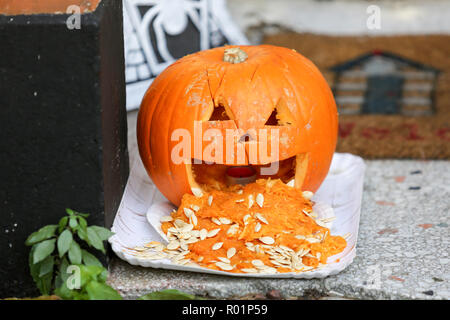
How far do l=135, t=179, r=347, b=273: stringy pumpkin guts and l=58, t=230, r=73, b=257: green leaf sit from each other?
0.27 m

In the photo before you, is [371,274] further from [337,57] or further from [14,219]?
[337,57]

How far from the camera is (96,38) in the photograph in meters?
1.66

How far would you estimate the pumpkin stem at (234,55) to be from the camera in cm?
209

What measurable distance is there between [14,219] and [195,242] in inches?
20.7

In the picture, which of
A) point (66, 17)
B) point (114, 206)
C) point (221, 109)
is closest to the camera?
point (66, 17)

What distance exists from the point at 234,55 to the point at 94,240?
2.63 ft

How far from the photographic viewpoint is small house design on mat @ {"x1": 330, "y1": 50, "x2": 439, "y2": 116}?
3438 mm

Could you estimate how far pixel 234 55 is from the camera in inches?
82.6

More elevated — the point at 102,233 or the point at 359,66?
the point at 359,66

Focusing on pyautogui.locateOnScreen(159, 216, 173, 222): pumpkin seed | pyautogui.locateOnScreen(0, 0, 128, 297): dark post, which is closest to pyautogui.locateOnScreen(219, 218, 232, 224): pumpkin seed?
pyautogui.locateOnScreen(159, 216, 173, 222): pumpkin seed

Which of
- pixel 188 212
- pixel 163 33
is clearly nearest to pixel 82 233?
pixel 188 212

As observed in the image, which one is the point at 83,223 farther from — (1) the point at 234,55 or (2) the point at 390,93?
(2) the point at 390,93
